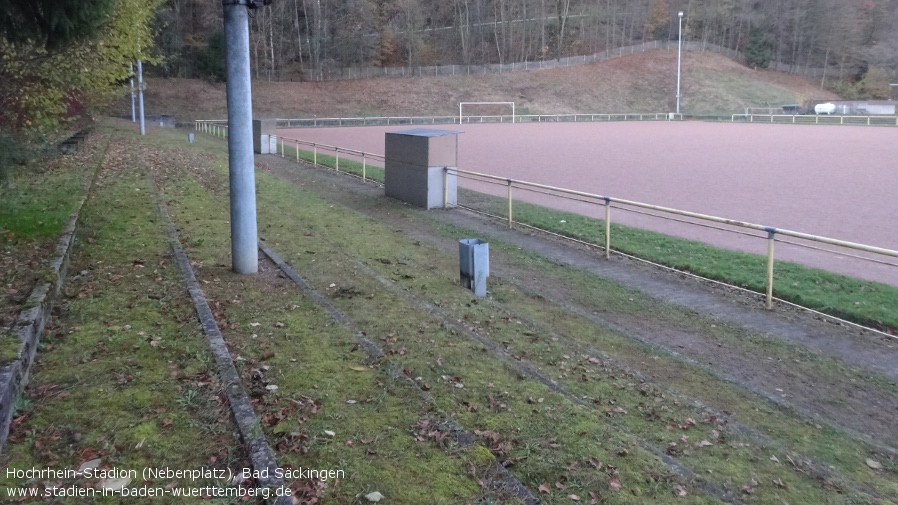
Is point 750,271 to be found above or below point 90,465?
below

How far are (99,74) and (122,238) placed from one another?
767cm

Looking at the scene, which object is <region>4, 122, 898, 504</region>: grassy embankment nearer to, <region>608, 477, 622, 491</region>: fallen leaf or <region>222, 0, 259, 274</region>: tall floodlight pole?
<region>608, 477, 622, 491</region>: fallen leaf

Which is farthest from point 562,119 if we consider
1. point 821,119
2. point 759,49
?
point 759,49

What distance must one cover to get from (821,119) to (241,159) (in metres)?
63.0

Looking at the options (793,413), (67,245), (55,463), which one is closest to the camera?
(55,463)

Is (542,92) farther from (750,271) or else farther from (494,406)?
(494,406)

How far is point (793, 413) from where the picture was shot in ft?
20.0

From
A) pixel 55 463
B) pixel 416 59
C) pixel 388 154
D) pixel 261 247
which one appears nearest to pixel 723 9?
pixel 416 59

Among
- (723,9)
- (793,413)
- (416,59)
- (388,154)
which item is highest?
(723,9)

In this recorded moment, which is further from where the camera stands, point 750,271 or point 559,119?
point 559,119

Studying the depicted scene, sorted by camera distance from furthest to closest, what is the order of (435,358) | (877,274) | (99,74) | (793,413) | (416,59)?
(416,59), (99,74), (877,274), (435,358), (793,413)

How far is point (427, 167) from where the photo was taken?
1686 centimetres

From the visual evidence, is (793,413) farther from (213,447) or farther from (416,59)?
(416,59)

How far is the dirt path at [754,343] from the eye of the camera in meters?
6.48
